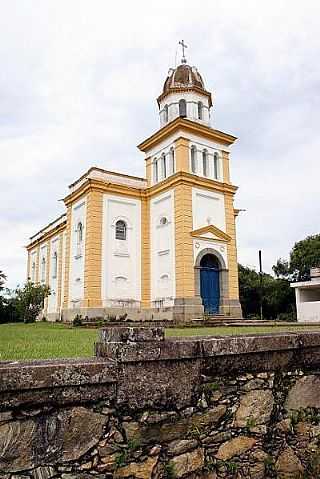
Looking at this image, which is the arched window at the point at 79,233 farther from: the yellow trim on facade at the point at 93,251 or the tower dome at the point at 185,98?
the tower dome at the point at 185,98

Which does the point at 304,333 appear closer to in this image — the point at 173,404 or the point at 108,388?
the point at 173,404

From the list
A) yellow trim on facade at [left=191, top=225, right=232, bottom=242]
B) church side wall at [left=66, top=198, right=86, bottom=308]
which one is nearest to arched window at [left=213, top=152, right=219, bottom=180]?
yellow trim on facade at [left=191, top=225, right=232, bottom=242]

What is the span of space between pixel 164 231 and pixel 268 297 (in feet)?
43.9

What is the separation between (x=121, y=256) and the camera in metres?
21.7

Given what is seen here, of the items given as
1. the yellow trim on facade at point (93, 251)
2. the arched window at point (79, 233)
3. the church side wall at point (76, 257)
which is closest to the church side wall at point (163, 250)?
the yellow trim on facade at point (93, 251)

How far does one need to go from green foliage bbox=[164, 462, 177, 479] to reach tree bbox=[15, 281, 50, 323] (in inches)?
805

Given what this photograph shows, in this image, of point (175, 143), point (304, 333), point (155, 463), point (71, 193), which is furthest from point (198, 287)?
point (155, 463)

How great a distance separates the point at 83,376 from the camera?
2.97m

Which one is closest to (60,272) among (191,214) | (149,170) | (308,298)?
(149,170)

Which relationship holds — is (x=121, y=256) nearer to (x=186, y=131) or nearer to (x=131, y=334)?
(x=186, y=131)

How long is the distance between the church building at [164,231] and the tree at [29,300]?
1.49 m

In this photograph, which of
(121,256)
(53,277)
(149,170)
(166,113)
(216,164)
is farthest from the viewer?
(53,277)

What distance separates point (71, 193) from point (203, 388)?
71.4 feet

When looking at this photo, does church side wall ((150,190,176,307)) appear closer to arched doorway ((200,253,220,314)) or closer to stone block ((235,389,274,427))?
arched doorway ((200,253,220,314))
